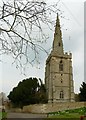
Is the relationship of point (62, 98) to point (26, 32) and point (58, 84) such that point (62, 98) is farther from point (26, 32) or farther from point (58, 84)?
point (26, 32)

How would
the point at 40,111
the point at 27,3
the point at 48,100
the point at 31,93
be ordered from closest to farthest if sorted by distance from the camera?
1. the point at 27,3
2. the point at 40,111
3. the point at 31,93
4. the point at 48,100

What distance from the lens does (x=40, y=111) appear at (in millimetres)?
37594

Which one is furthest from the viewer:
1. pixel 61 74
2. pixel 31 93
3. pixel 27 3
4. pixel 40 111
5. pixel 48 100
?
pixel 61 74

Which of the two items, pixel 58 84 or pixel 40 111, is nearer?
pixel 40 111

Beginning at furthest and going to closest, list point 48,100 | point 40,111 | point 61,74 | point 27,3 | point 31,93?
point 61,74
point 48,100
point 31,93
point 40,111
point 27,3

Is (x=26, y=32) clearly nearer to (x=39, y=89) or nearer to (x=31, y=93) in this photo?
(x=31, y=93)

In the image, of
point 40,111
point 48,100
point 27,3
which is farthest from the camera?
point 48,100

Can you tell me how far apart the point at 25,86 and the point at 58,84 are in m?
8.09

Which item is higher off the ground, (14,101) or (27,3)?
(27,3)

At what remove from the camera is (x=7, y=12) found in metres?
4.30

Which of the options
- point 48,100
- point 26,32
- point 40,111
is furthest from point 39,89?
point 26,32

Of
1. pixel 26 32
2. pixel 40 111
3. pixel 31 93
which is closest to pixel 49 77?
pixel 31 93

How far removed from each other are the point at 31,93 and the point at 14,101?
4711mm

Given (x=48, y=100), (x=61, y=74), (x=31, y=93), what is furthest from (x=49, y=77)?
(x=31, y=93)
